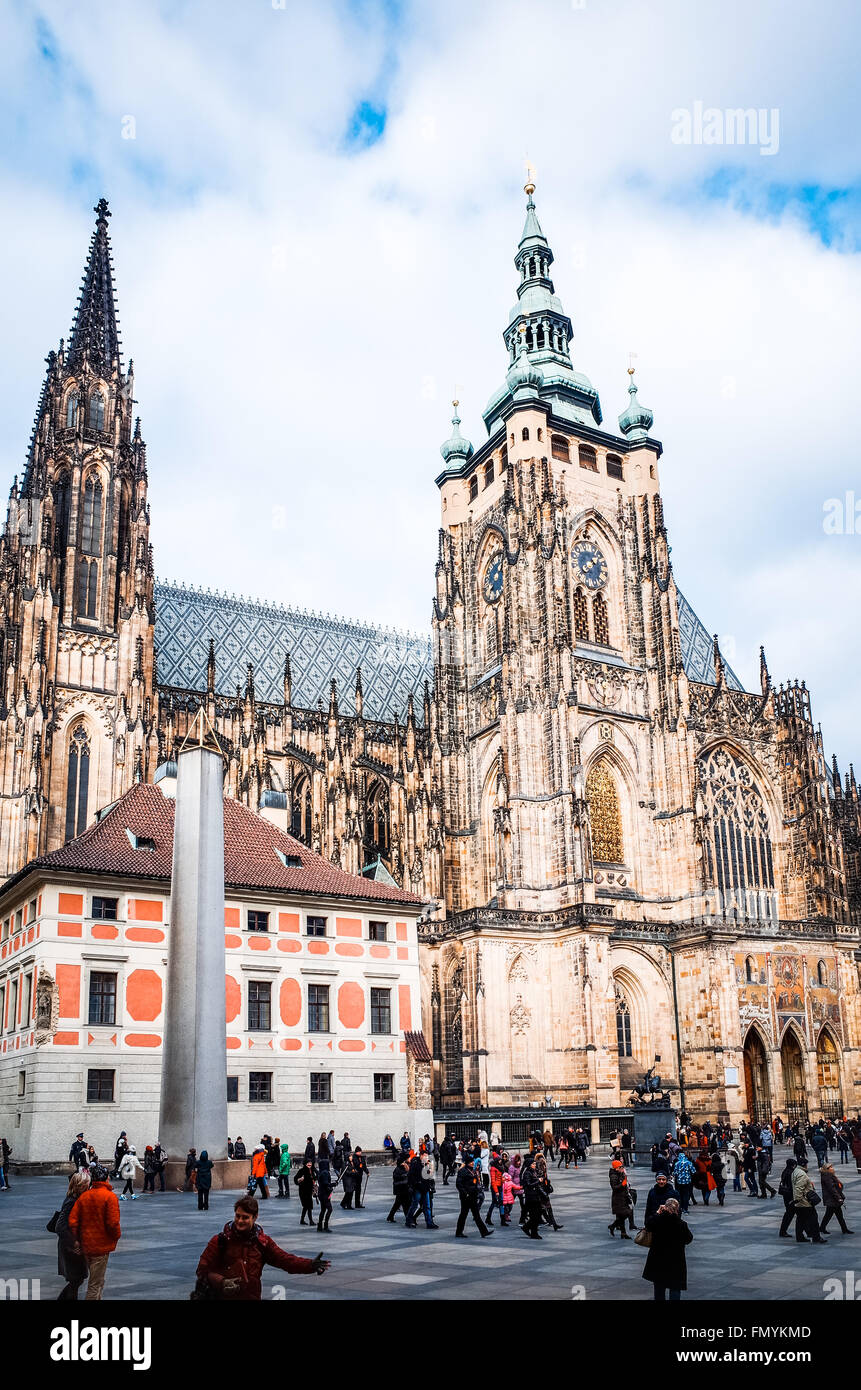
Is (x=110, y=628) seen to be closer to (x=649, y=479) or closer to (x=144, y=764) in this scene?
(x=144, y=764)

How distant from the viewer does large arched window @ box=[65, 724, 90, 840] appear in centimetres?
4394

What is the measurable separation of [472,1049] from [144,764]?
16.4 metres

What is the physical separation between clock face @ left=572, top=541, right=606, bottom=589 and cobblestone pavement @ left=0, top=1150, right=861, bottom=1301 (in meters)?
36.9

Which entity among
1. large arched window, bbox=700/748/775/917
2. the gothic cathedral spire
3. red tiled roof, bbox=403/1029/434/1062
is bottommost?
red tiled roof, bbox=403/1029/434/1062

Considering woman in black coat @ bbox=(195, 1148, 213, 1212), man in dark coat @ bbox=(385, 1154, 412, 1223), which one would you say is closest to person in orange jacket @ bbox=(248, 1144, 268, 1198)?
woman in black coat @ bbox=(195, 1148, 213, 1212)

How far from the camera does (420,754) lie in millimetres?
54719

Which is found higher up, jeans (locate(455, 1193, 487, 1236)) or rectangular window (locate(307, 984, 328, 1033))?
rectangular window (locate(307, 984, 328, 1033))

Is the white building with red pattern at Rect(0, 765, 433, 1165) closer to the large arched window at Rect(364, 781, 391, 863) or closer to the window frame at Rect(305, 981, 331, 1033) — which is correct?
the window frame at Rect(305, 981, 331, 1033)

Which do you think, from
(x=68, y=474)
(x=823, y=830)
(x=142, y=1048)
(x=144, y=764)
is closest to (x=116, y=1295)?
(x=142, y=1048)

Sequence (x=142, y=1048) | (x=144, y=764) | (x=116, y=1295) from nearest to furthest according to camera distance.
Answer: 1. (x=116, y=1295)
2. (x=142, y=1048)
3. (x=144, y=764)

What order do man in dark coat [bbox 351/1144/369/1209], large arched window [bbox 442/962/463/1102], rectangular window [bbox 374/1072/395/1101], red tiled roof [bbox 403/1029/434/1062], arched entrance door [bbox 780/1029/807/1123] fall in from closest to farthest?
man in dark coat [bbox 351/1144/369/1209], rectangular window [bbox 374/1072/395/1101], red tiled roof [bbox 403/1029/434/1062], large arched window [bbox 442/962/463/1102], arched entrance door [bbox 780/1029/807/1123]

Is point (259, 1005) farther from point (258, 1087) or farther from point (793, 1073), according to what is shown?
point (793, 1073)

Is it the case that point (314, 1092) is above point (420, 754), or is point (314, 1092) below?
below

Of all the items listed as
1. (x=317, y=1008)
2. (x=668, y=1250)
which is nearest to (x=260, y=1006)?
(x=317, y=1008)
